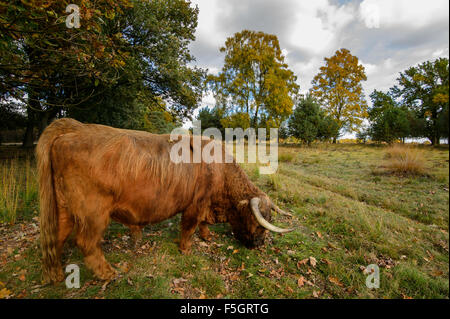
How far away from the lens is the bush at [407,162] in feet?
25.0

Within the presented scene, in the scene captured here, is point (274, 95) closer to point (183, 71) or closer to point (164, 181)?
point (183, 71)

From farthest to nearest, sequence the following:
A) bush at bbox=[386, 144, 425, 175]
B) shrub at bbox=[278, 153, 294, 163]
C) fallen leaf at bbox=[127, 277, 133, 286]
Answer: shrub at bbox=[278, 153, 294, 163], bush at bbox=[386, 144, 425, 175], fallen leaf at bbox=[127, 277, 133, 286]

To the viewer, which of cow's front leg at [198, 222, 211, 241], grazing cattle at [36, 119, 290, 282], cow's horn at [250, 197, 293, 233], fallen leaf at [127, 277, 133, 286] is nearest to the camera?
grazing cattle at [36, 119, 290, 282]

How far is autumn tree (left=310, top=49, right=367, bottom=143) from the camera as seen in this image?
23.3 metres

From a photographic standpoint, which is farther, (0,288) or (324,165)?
(324,165)

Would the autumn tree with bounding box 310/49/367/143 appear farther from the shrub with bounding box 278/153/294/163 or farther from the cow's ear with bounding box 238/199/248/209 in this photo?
the cow's ear with bounding box 238/199/248/209

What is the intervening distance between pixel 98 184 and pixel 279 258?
3.38 m

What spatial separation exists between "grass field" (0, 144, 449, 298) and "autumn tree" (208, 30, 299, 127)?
17910 millimetres

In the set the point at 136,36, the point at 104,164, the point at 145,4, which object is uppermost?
the point at 145,4

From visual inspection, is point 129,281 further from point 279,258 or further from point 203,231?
point 279,258

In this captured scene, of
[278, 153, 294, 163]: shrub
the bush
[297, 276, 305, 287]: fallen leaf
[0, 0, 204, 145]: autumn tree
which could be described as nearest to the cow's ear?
[297, 276, 305, 287]: fallen leaf

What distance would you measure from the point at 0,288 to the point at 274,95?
22709mm
